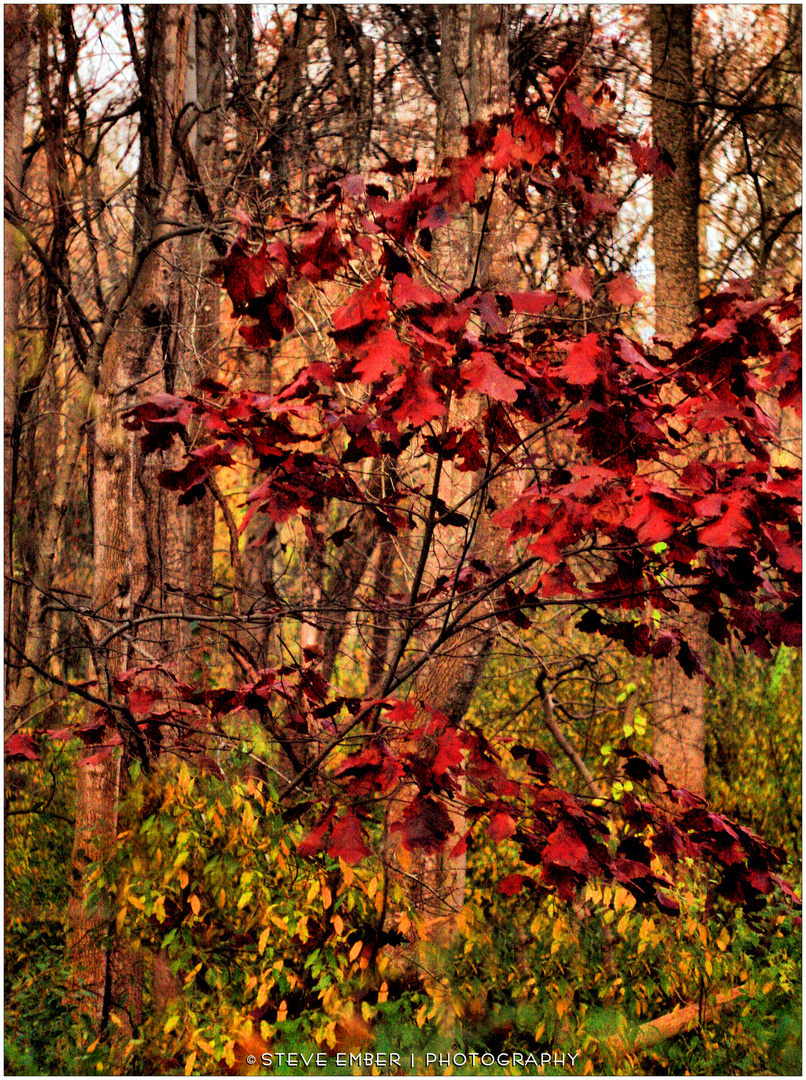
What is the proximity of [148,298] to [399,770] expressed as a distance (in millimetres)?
2456

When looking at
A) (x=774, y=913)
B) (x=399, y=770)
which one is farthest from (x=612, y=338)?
(x=774, y=913)

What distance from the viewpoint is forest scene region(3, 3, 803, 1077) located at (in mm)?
2305

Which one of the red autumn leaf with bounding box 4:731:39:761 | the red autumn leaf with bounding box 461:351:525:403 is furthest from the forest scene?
the red autumn leaf with bounding box 4:731:39:761

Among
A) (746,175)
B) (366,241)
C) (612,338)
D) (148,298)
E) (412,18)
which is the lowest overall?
(612,338)

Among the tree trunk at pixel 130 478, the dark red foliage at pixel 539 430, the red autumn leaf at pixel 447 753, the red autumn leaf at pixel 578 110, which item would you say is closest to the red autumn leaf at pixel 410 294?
the dark red foliage at pixel 539 430

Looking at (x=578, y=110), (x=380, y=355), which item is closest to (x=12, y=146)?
(x=578, y=110)

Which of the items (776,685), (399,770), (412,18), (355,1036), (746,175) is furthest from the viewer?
(776,685)

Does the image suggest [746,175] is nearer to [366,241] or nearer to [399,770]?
[366,241]

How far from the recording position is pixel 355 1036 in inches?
134

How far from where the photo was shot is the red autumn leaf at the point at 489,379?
1.94 m

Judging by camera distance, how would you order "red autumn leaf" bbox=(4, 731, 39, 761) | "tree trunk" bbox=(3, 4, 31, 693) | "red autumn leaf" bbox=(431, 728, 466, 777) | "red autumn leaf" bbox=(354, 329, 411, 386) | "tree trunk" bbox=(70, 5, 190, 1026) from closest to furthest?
1. "red autumn leaf" bbox=(354, 329, 411, 386)
2. "red autumn leaf" bbox=(431, 728, 466, 777)
3. "red autumn leaf" bbox=(4, 731, 39, 761)
4. "tree trunk" bbox=(70, 5, 190, 1026)
5. "tree trunk" bbox=(3, 4, 31, 693)

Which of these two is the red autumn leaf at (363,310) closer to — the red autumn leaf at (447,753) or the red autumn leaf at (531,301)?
the red autumn leaf at (531,301)

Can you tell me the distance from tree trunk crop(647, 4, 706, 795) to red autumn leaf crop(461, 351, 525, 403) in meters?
4.65

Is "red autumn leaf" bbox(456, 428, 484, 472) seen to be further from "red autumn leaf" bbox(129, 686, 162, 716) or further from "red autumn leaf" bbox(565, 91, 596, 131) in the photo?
"red autumn leaf" bbox(129, 686, 162, 716)
